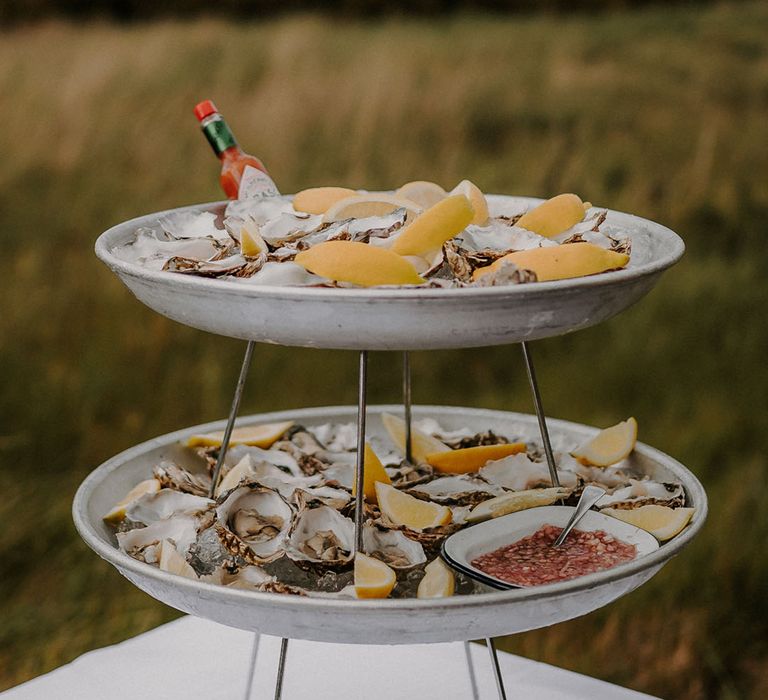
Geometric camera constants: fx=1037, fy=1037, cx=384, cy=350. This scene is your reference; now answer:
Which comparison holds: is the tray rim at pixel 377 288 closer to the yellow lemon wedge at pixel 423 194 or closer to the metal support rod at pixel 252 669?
the yellow lemon wedge at pixel 423 194

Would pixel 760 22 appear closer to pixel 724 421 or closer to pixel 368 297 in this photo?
pixel 724 421

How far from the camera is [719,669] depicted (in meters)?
2.27

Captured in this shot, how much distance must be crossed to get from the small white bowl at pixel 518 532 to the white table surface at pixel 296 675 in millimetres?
384

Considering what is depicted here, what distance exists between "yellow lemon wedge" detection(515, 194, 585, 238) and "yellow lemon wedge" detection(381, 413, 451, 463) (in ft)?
1.11

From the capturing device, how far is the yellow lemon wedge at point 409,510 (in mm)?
1058

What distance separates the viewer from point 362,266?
876 millimetres

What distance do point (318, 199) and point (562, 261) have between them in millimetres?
346

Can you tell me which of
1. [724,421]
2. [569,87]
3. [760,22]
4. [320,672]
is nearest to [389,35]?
[569,87]

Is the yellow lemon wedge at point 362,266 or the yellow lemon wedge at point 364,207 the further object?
the yellow lemon wedge at point 364,207

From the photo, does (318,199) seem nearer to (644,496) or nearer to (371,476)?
(371,476)

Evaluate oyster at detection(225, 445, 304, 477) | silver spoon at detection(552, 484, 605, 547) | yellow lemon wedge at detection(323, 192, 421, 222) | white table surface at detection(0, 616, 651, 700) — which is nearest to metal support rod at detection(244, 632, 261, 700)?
white table surface at detection(0, 616, 651, 700)

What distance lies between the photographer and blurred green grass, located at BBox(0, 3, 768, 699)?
2357 mm

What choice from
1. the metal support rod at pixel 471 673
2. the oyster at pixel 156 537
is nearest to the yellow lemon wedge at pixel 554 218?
the oyster at pixel 156 537

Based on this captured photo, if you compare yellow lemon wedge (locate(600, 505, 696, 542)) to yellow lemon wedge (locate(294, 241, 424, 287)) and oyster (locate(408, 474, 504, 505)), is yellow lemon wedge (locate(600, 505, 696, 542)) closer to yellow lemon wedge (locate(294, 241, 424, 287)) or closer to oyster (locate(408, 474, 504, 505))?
oyster (locate(408, 474, 504, 505))
